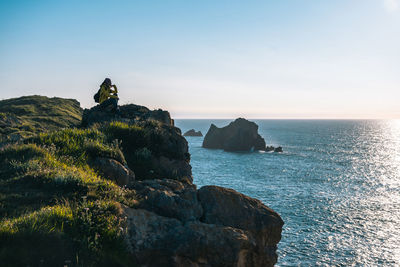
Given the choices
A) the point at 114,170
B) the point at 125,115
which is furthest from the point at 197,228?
the point at 125,115

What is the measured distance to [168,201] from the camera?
791 cm

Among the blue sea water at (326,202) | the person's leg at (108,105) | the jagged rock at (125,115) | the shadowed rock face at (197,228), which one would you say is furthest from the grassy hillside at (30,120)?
the blue sea water at (326,202)

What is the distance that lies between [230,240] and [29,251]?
15.0ft

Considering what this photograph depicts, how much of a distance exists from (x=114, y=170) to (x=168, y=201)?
3.11m

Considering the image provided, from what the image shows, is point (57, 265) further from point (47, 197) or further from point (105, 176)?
point (105, 176)

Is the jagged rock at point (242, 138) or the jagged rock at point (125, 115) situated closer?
the jagged rock at point (125, 115)

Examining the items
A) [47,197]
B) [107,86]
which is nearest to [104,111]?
[107,86]

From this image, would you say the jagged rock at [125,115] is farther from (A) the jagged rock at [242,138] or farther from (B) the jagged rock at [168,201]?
(A) the jagged rock at [242,138]

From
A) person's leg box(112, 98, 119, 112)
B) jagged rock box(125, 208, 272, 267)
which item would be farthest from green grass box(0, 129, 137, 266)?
person's leg box(112, 98, 119, 112)

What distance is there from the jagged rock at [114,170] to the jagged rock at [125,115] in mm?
6725

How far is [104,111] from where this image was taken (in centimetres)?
1814

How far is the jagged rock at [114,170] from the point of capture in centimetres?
970

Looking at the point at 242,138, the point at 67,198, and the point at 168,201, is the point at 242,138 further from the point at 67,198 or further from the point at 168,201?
the point at 67,198

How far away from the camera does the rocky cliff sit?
5.34 metres
